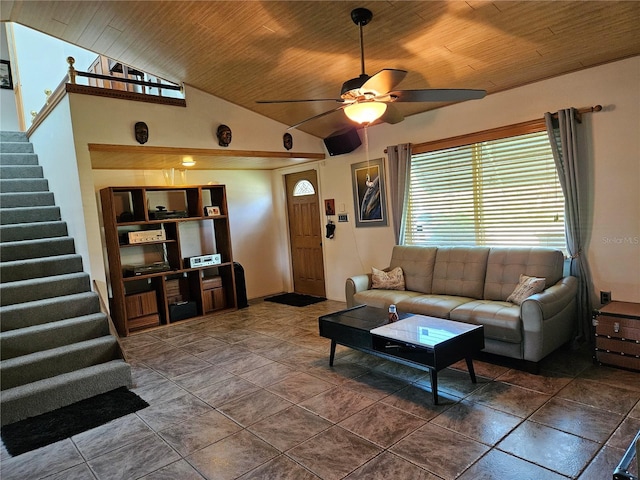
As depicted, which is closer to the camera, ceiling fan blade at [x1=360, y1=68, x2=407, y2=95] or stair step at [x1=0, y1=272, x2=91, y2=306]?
ceiling fan blade at [x1=360, y1=68, x2=407, y2=95]

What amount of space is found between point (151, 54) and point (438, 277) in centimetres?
391

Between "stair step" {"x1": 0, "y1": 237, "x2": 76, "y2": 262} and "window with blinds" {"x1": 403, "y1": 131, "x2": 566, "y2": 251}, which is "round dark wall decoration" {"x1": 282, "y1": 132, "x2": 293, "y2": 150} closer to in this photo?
"window with blinds" {"x1": 403, "y1": 131, "x2": 566, "y2": 251}

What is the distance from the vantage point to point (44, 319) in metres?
3.86

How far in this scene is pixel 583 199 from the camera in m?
3.76

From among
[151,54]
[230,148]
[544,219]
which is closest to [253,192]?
[230,148]

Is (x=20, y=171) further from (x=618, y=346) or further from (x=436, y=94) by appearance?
(x=618, y=346)

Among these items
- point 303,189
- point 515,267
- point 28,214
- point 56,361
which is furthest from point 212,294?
point 515,267

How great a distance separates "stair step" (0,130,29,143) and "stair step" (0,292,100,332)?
317 cm

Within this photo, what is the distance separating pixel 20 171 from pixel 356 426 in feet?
17.8

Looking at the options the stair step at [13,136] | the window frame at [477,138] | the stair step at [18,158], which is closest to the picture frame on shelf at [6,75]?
the stair step at [13,136]

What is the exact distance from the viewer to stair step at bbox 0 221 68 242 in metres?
4.54

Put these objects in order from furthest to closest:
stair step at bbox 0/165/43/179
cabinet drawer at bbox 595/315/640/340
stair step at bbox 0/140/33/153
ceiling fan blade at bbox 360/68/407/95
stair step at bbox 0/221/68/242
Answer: stair step at bbox 0/140/33/153, stair step at bbox 0/165/43/179, stair step at bbox 0/221/68/242, cabinet drawer at bbox 595/315/640/340, ceiling fan blade at bbox 360/68/407/95

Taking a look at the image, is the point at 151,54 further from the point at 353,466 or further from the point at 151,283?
the point at 353,466

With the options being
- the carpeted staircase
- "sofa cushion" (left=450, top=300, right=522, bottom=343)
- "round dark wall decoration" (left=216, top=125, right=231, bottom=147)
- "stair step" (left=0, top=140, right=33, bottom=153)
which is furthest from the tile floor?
"stair step" (left=0, top=140, right=33, bottom=153)
